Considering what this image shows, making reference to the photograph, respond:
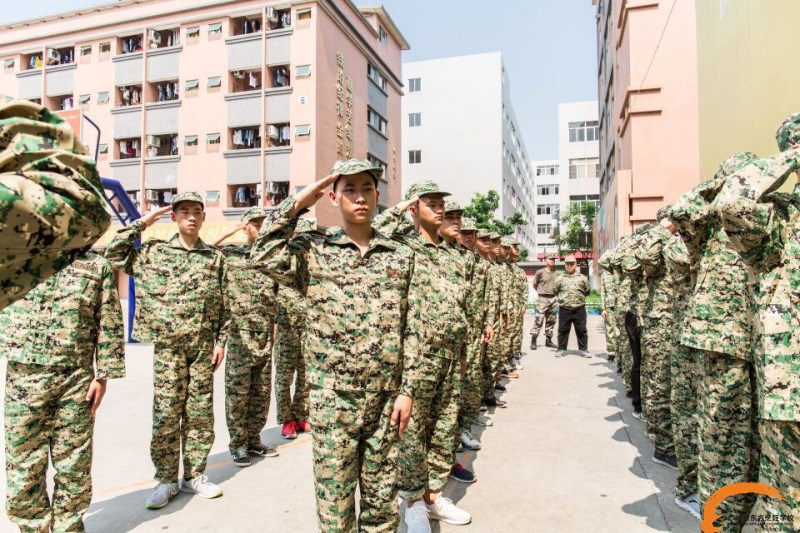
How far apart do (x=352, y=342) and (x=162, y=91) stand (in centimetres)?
2933

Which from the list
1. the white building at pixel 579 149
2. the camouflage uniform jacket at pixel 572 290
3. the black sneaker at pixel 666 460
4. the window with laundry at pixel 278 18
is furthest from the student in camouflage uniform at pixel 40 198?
the white building at pixel 579 149

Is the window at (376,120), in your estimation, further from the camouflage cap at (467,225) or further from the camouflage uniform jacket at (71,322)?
the camouflage uniform jacket at (71,322)

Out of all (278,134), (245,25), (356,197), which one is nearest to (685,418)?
(356,197)

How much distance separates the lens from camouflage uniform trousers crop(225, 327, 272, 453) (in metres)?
4.48

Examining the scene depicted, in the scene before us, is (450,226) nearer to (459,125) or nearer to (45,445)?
(45,445)

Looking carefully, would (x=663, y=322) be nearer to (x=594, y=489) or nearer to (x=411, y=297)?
(x=594, y=489)

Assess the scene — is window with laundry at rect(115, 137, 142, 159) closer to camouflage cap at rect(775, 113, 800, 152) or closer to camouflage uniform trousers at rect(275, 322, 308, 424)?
camouflage uniform trousers at rect(275, 322, 308, 424)

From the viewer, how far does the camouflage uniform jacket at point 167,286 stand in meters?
3.76

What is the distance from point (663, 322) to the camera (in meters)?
4.54

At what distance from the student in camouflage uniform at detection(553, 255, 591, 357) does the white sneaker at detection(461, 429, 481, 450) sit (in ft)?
20.3

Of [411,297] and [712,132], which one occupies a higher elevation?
[712,132]

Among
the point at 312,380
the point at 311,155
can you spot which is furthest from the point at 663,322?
the point at 311,155

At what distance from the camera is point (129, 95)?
27625mm

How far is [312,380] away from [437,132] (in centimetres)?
4528
